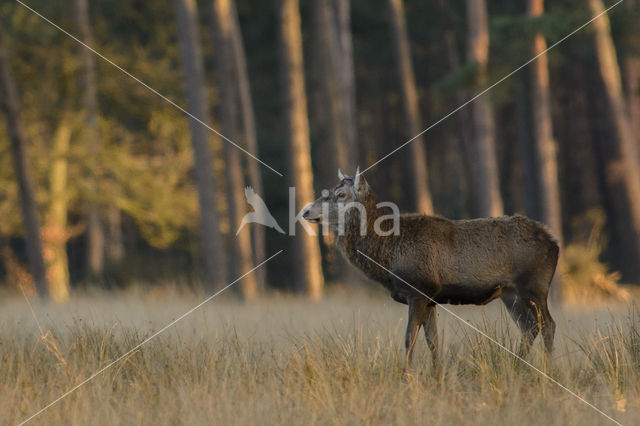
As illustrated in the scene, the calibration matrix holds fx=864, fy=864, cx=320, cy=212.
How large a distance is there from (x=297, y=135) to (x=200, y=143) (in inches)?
85.4

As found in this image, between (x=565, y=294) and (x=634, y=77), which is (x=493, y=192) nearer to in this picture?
(x=565, y=294)

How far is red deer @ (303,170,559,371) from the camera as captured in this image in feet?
28.5

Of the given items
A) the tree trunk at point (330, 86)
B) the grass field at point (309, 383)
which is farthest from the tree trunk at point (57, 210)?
the grass field at point (309, 383)

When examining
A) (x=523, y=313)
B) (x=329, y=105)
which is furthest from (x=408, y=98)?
(x=523, y=313)

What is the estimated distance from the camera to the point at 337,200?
914cm

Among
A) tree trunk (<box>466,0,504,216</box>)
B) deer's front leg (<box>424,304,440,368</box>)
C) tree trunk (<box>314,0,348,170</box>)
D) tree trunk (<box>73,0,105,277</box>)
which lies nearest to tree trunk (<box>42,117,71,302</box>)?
tree trunk (<box>73,0,105,277</box>)

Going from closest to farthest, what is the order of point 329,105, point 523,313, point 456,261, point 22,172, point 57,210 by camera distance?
1. point 456,261
2. point 523,313
3. point 329,105
4. point 22,172
5. point 57,210

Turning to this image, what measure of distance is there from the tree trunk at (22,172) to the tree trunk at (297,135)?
5.83m

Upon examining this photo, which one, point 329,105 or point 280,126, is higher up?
point 280,126

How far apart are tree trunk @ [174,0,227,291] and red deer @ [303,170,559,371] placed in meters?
10.6

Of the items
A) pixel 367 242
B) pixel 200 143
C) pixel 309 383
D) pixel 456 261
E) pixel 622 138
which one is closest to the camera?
pixel 309 383

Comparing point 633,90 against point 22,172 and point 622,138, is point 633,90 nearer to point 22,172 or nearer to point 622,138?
point 622,138

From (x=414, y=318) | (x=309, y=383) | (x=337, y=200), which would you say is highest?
(x=337, y=200)

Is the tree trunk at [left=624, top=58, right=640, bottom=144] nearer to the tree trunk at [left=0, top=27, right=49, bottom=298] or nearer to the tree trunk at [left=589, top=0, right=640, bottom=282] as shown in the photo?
the tree trunk at [left=589, top=0, right=640, bottom=282]
